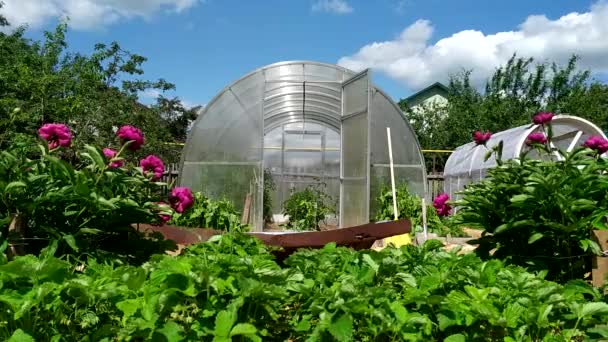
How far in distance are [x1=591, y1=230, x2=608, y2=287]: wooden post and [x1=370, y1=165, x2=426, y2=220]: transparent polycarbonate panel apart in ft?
24.3

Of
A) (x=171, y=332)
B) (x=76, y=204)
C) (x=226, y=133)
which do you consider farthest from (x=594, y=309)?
(x=226, y=133)

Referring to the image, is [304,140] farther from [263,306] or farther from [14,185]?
[263,306]

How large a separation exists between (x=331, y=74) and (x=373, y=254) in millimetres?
9327

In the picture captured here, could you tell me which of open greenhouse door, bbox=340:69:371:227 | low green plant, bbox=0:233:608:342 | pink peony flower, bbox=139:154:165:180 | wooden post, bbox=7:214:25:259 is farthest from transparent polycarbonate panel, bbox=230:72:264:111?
low green plant, bbox=0:233:608:342

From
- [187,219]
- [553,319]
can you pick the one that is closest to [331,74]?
[187,219]

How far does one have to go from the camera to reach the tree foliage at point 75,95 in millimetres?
8229

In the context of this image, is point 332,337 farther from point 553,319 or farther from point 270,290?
point 553,319

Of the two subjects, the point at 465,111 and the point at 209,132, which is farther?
the point at 465,111

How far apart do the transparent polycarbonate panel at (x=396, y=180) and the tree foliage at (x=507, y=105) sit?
7.99m

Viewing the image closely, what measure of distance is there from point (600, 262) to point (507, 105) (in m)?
17.0

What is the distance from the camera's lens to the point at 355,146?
995cm

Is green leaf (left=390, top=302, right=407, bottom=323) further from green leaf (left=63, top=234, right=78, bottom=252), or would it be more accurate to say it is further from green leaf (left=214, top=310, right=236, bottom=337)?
green leaf (left=63, top=234, right=78, bottom=252)

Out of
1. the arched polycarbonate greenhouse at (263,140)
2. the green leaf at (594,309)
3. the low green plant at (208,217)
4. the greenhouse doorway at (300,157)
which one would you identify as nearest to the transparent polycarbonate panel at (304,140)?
the greenhouse doorway at (300,157)

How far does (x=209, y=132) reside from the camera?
11.0 meters
